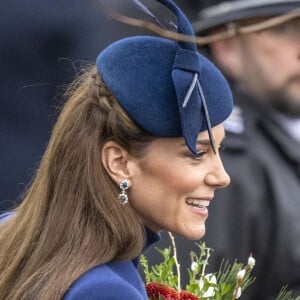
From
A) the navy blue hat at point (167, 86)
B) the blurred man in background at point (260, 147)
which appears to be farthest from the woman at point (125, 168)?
the blurred man in background at point (260, 147)

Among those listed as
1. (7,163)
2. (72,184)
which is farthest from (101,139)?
(7,163)

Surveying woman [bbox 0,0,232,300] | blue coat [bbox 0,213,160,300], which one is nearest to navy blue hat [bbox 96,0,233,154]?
woman [bbox 0,0,232,300]

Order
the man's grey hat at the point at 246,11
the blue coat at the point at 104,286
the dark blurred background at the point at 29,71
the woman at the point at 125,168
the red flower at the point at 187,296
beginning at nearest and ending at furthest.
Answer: the blue coat at the point at 104,286 < the woman at the point at 125,168 < the red flower at the point at 187,296 < the man's grey hat at the point at 246,11 < the dark blurred background at the point at 29,71

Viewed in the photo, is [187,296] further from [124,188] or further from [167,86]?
[167,86]

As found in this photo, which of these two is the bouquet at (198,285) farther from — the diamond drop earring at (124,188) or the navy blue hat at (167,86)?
the navy blue hat at (167,86)

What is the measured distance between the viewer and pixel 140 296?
296cm

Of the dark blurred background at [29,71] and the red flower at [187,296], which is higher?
the red flower at [187,296]

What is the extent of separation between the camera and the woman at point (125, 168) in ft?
9.89

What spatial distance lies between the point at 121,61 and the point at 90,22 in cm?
226

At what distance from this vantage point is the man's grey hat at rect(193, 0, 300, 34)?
491 centimetres

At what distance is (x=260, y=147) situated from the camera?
16.1 ft

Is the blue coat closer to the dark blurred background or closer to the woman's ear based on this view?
the woman's ear

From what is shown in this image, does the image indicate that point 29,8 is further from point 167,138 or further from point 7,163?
point 167,138

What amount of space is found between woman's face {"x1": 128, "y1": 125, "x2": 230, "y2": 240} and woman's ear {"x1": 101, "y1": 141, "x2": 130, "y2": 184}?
0.10 feet
